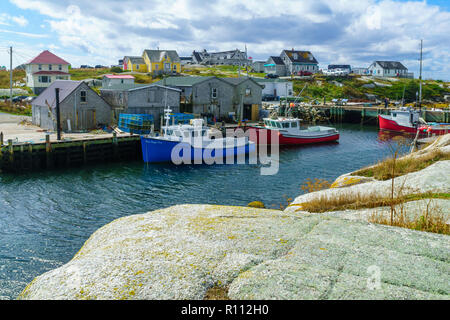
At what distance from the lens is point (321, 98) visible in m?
89.1

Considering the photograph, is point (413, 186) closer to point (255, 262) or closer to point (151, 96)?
point (255, 262)

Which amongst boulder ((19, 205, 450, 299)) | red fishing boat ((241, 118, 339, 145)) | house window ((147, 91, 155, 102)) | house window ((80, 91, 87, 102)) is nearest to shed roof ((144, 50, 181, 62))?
house window ((147, 91, 155, 102))

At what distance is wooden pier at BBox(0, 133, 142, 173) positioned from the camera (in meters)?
30.5

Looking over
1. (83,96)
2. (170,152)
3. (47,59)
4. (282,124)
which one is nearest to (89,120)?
(83,96)

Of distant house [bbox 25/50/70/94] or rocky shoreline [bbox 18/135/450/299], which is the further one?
distant house [bbox 25/50/70/94]

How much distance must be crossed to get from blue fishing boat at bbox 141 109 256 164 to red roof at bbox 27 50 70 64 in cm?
4498

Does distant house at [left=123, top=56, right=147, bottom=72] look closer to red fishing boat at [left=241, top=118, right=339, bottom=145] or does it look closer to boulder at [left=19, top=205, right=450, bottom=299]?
red fishing boat at [left=241, top=118, right=339, bottom=145]

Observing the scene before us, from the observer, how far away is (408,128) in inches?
2109

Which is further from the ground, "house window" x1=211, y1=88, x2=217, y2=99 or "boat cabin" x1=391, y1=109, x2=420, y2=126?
"house window" x1=211, y1=88, x2=217, y2=99

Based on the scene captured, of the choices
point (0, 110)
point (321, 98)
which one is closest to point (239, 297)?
point (0, 110)

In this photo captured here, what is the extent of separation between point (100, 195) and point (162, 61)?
222 feet

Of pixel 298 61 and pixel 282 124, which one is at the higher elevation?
pixel 298 61
